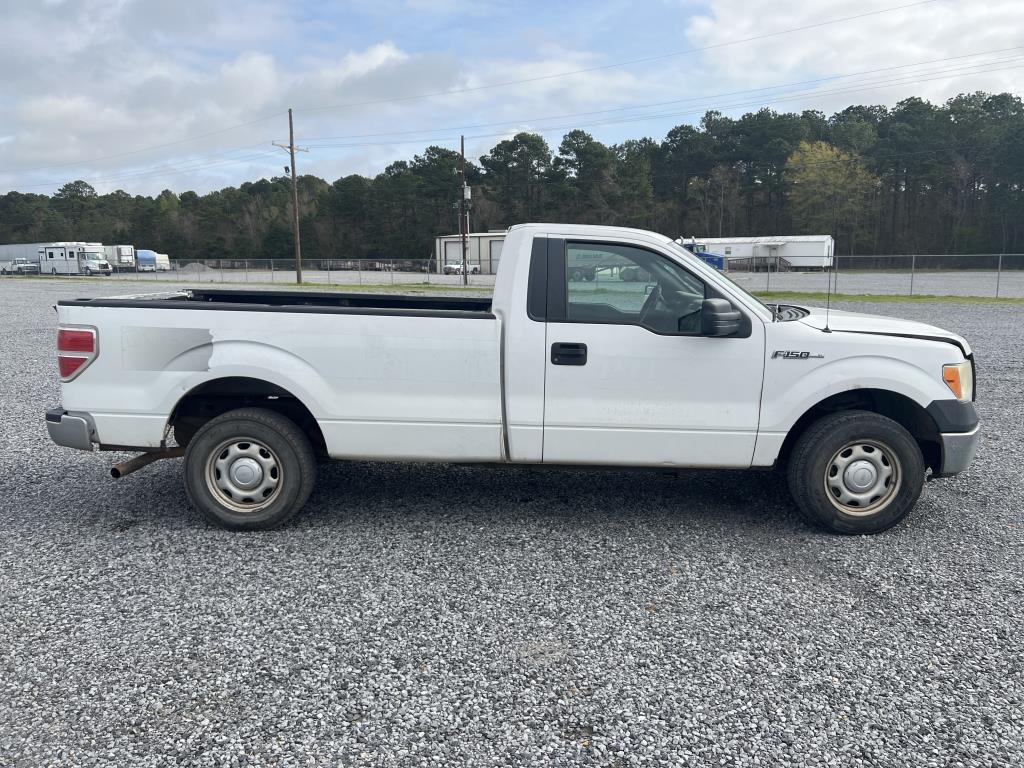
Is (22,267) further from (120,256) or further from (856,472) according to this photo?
→ (856,472)

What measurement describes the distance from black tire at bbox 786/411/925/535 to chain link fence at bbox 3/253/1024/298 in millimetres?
27576

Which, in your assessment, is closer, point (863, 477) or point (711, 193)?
point (863, 477)

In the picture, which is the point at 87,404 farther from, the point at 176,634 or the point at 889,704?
the point at 889,704

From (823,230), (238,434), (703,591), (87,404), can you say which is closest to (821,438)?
(703,591)

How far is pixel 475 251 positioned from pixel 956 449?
61.7 meters

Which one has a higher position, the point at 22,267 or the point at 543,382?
the point at 543,382

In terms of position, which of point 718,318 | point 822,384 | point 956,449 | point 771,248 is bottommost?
point 956,449

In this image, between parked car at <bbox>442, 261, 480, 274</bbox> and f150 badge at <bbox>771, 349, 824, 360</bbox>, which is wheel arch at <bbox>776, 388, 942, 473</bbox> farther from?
parked car at <bbox>442, 261, 480, 274</bbox>

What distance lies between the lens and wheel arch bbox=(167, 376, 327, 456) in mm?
4992

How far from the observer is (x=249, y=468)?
494cm

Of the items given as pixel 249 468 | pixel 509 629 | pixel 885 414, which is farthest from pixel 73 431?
pixel 885 414

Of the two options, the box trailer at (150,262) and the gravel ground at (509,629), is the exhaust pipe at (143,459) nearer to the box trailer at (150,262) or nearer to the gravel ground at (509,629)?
the gravel ground at (509,629)

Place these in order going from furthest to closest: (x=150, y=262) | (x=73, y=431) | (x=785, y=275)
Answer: (x=150, y=262) → (x=785, y=275) → (x=73, y=431)

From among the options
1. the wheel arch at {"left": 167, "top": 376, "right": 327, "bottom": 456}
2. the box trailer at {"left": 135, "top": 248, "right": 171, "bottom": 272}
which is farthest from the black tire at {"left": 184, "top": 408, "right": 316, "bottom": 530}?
the box trailer at {"left": 135, "top": 248, "right": 171, "bottom": 272}
